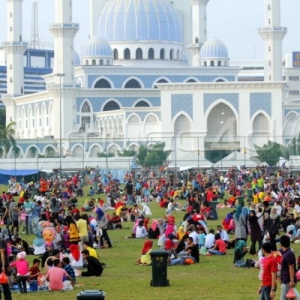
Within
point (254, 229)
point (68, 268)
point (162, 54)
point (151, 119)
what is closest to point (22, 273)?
point (68, 268)

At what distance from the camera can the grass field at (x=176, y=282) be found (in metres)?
17.4

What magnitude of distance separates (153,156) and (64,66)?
64.8 ft

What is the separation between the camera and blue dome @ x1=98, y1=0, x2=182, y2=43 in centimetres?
9562

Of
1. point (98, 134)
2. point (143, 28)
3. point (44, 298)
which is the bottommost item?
point (44, 298)

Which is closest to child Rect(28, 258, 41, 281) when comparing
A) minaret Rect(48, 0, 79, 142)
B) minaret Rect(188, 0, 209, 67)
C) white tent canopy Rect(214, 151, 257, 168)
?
white tent canopy Rect(214, 151, 257, 168)

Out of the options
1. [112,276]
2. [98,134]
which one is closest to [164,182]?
[112,276]

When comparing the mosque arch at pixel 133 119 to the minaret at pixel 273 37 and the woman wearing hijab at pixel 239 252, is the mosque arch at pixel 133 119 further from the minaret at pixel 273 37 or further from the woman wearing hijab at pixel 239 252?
the woman wearing hijab at pixel 239 252

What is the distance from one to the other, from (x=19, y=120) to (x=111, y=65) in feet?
29.0

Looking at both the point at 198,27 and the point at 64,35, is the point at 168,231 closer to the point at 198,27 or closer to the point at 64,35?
the point at 64,35

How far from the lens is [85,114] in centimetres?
8712

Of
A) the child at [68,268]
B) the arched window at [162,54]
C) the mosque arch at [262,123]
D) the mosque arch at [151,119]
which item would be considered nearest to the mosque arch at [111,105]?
the mosque arch at [151,119]

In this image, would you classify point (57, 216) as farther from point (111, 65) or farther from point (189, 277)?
point (111, 65)

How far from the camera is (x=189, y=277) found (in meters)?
19.7

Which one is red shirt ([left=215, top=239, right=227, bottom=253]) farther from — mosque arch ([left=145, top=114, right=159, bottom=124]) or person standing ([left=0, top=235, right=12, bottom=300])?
mosque arch ([left=145, top=114, right=159, bottom=124])
